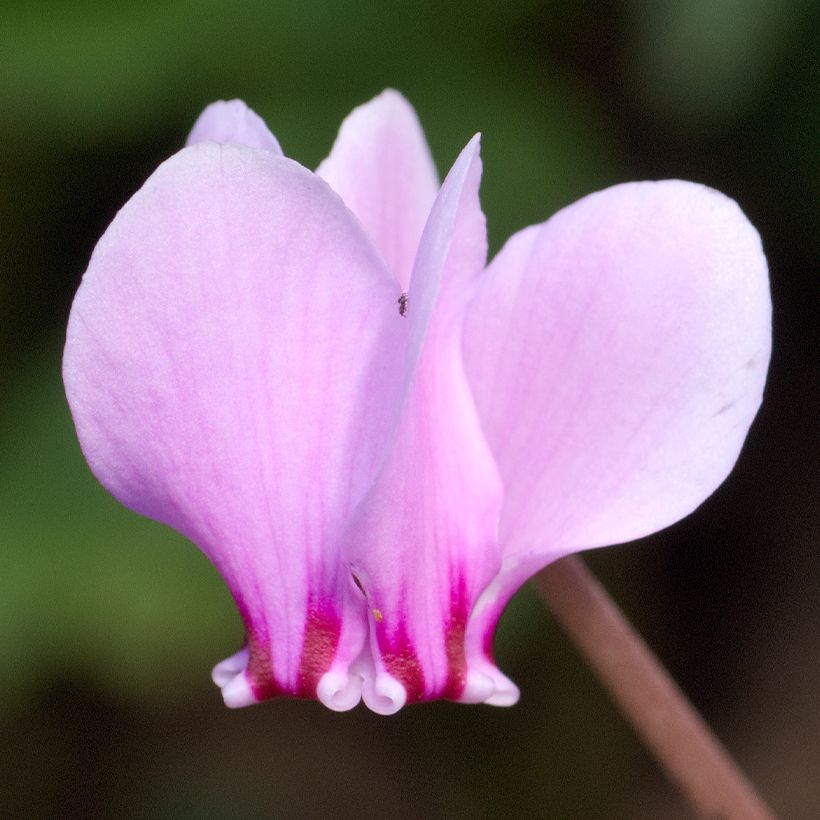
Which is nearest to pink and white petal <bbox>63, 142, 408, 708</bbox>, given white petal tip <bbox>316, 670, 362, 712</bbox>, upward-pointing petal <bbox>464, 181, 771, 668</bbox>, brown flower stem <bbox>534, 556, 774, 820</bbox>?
white petal tip <bbox>316, 670, 362, 712</bbox>

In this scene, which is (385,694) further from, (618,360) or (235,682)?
(618,360)

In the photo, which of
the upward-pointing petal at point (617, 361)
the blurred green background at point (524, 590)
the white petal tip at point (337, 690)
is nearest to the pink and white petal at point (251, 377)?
the white petal tip at point (337, 690)

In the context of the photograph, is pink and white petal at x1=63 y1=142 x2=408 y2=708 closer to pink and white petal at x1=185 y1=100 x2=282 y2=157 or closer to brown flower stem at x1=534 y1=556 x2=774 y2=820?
pink and white petal at x1=185 y1=100 x2=282 y2=157

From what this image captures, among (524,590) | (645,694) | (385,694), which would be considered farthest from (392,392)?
(524,590)

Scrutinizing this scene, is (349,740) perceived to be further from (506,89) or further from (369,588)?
(369,588)

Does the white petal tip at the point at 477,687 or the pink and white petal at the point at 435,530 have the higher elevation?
the pink and white petal at the point at 435,530

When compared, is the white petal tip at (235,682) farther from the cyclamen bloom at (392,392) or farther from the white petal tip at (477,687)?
the white petal tip at (477,687)

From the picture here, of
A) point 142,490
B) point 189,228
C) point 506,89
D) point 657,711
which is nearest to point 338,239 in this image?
point 189,228
